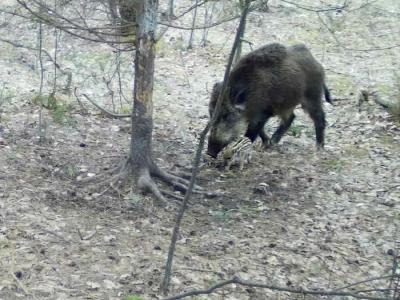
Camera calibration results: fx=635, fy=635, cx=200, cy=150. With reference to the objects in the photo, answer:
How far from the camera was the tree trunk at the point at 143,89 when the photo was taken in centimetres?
609

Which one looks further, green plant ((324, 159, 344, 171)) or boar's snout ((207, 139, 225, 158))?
green plant ((324, 159, 344, 171))

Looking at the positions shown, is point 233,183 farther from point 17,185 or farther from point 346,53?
point 346,53

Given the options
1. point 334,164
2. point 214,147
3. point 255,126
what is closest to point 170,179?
point 214,147

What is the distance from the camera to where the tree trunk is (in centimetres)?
609

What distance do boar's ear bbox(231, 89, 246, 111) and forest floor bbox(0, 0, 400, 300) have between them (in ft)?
2.57

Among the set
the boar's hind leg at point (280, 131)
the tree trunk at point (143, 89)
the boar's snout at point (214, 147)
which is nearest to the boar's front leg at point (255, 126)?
the boar's hind leg at point (280, 131)

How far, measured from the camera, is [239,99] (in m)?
7.94

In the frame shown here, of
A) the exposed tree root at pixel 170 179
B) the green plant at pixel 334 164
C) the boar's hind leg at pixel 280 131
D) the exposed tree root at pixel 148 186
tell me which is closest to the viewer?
the exposed tree root at pixel 148 186

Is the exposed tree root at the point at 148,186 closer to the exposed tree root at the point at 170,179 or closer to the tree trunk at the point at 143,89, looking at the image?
the tree trunk at the point at 143,89

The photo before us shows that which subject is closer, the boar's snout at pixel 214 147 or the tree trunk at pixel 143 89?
the tree trunk at pixel 143 89

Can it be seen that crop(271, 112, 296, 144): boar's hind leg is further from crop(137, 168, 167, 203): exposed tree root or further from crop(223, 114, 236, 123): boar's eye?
crop(137, 168, 167, 203): exposed tree root

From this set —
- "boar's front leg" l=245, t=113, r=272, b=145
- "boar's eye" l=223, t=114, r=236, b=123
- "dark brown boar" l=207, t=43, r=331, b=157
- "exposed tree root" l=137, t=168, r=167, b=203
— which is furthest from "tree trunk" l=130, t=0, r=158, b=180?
"boar's front leg" l=245, t=113, r=272, b=145

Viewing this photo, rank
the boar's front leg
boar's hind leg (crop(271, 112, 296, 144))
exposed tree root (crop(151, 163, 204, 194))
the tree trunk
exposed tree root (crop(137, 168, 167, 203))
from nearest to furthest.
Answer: the tree trunk → exposed tree root (crop(137, 168, 167, 203)) → exposed tree root (crop(151, 163, 204, 194)) → the boar's front leg → boar's hind leg (crop(271, 112, 296, 144))

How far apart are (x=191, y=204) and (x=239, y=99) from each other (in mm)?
1838
